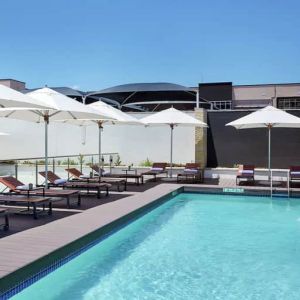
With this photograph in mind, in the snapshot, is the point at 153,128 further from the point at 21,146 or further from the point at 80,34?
the point at 80,34

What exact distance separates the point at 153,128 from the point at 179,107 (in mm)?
11028

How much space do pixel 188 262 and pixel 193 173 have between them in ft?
27.5

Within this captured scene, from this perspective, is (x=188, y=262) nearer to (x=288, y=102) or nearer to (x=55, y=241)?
(x=55, y=241)

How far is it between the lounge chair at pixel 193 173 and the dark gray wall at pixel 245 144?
6.88 ft

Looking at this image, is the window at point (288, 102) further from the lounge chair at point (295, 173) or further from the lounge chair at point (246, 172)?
the lounge chair at point (295, 173)

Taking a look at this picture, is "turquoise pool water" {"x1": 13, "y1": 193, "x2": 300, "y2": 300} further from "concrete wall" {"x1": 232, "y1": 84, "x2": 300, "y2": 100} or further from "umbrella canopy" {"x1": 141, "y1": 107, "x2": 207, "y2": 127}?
"concrete wall" {"x1": 232, "y1": 84, "x2": 300, "y2": 100}

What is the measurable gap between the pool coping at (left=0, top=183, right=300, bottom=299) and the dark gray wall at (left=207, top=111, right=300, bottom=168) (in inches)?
315

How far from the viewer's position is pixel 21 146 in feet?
66.0

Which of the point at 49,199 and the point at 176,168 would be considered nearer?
the point at 49,199

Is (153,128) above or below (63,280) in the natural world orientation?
above

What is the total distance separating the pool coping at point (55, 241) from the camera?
4785mm

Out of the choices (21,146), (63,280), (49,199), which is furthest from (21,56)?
(63,280)

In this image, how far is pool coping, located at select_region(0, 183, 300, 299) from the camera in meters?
4.79

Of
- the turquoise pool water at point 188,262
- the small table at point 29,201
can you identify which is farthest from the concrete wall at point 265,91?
the small table at point 29,201
